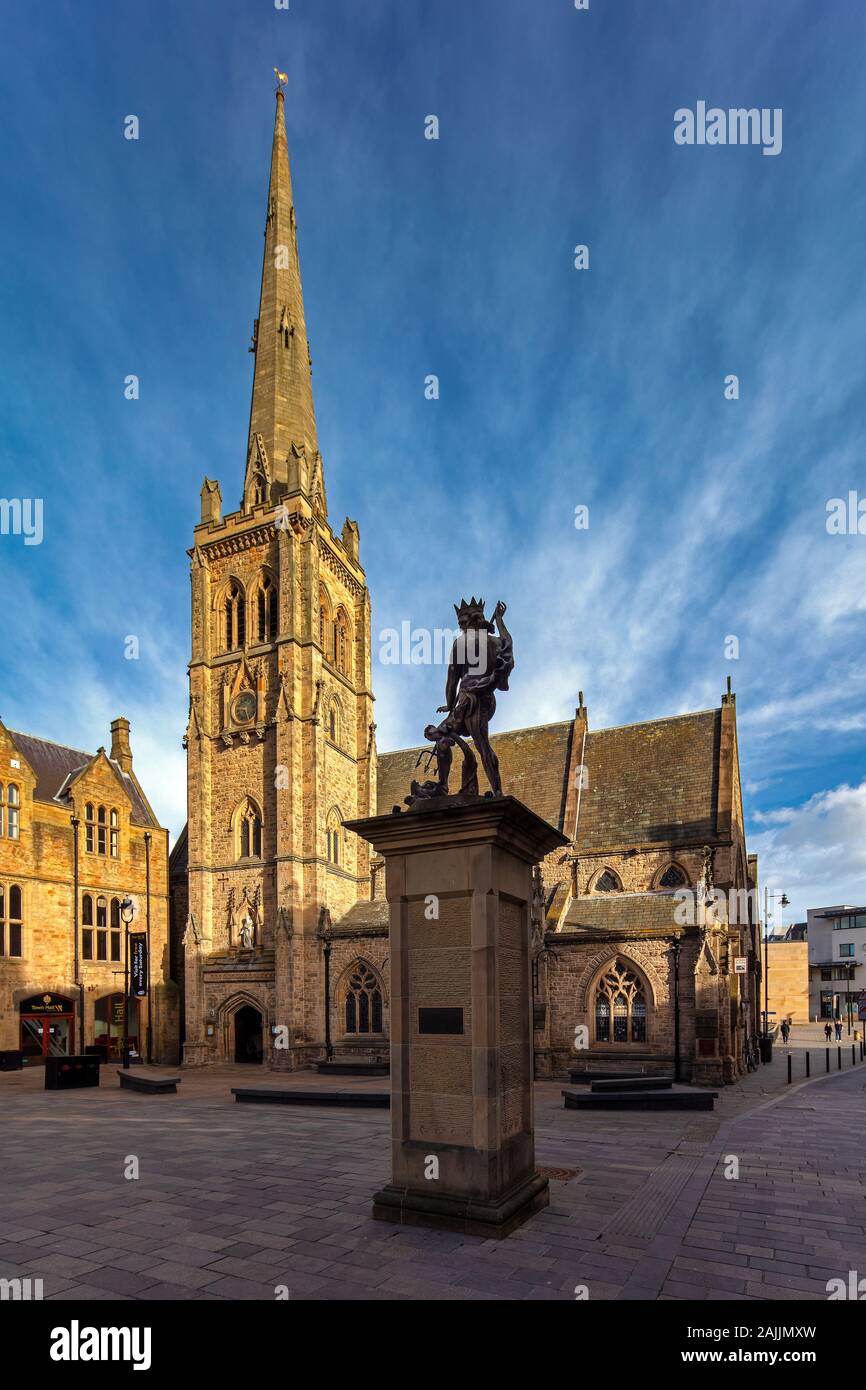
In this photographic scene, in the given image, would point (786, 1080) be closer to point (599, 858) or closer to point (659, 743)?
point (599, 858)

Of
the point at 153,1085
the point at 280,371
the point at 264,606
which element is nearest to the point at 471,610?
the point at 153,1085

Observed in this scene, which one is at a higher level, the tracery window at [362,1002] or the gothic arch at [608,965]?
the gothic arch at [608,965]

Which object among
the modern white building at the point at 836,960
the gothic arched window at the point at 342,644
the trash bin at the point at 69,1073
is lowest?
the modern white building at the point at 836,960

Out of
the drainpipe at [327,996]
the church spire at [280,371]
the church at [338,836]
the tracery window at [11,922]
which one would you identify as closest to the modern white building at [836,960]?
the church at [338,836]

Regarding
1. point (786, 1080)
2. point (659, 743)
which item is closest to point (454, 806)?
point (786, 1080)

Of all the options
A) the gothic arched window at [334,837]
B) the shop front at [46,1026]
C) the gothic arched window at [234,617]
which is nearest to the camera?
the shop front at [46,1026]

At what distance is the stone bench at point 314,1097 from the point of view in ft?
60.7

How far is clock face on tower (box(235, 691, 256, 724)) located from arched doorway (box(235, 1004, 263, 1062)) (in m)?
12.0

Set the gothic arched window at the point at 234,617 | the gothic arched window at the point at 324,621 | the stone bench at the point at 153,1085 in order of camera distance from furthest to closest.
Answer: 1. the gothic arched window at the point at 324,621
2. the gothic arched window at the point at 234,617
3. the stone bench at the point at 153,1085

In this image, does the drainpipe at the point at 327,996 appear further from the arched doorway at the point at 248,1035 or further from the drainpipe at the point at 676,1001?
the drainpipe at the point at 676,1001

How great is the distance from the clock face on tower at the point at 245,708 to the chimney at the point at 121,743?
11160 millimetres

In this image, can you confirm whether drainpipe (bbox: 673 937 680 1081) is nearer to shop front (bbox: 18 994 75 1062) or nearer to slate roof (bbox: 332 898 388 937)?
slate roof (bbox: 332 898 388 937)

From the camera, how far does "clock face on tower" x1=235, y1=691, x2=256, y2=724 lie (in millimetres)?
35562

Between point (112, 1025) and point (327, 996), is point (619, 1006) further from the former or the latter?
point (112, 1025)
